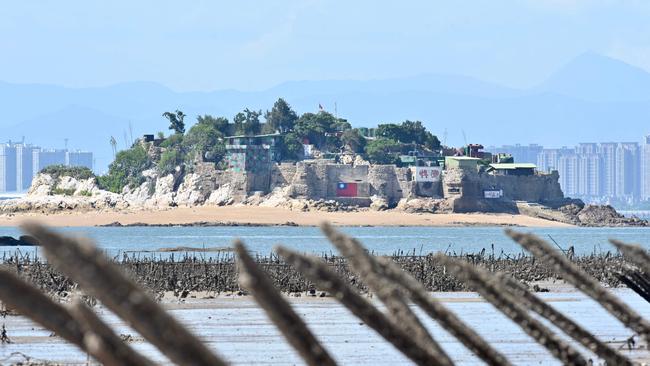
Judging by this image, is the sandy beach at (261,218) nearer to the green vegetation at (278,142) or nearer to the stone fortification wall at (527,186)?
the stone fortification wall at (527,186)

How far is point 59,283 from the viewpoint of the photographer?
42.7 m

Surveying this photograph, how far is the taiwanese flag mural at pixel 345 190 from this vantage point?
172000 millimetres

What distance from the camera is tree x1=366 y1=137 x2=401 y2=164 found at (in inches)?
7101

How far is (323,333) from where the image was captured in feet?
109

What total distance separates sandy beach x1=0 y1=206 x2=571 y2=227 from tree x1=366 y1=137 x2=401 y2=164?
1450 cm

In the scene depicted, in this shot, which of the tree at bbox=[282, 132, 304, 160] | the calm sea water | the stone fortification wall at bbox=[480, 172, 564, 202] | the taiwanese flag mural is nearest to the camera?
the calm sea water

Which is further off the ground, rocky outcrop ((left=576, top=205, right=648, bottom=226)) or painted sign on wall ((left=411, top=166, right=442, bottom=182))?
painted sign on wall ((left=411, top=166, right=442, bottom=182))

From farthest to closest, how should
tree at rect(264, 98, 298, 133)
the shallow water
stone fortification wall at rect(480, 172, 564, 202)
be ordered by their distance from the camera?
tree at rect(264, 98, 298, 133)
stone fortification wall at rect(480, 172, 564, 202)
the shallow water

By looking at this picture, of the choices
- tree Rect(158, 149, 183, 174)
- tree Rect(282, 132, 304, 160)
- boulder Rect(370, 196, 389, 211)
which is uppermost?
tree Rect(282, 132, 304, 160)

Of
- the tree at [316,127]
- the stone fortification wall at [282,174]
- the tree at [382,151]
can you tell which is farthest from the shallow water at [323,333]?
the tree at [316,127]

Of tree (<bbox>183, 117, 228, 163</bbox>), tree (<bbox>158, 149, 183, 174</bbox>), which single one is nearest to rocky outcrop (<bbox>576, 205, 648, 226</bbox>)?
tree (<bbox>183, 117, 228, 163</bbox>)

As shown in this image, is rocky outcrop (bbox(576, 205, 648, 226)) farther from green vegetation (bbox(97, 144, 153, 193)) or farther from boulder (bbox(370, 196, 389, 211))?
green vegetation (bbox(97, 144, 153, 193))

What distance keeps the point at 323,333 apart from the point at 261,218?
127 metres

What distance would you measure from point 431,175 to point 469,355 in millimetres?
145064
